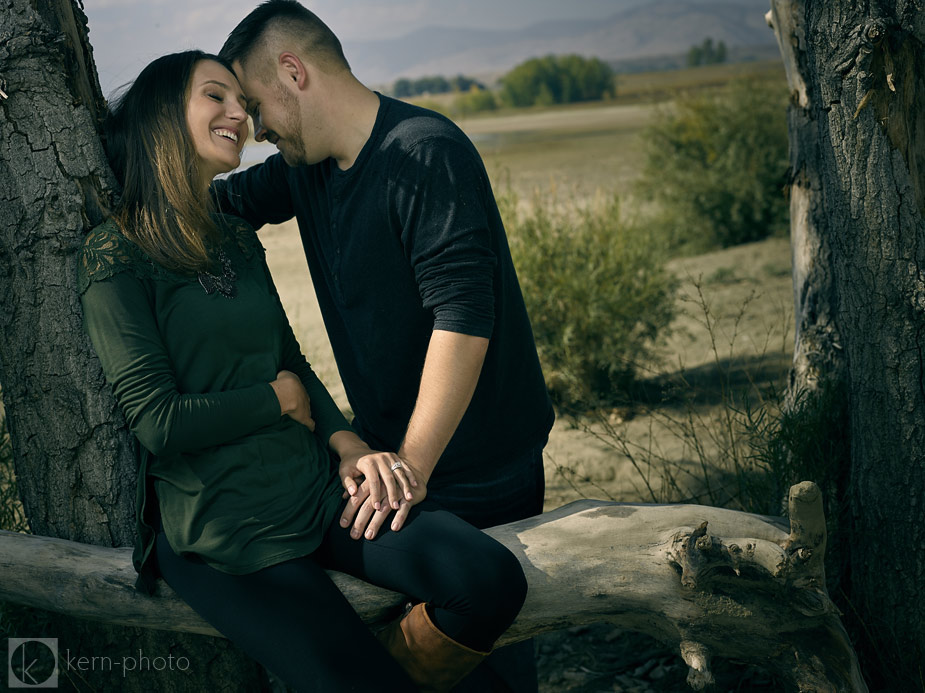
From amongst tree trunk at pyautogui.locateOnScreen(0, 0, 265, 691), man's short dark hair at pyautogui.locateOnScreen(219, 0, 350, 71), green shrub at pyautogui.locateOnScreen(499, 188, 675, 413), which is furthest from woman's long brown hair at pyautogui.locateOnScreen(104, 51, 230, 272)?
green shrub at pyautogui.locateOnScreen(499, 188, 675, 413)

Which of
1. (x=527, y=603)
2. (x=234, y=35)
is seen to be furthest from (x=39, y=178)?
(x=527, y=603)

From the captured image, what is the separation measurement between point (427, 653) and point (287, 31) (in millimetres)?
1686

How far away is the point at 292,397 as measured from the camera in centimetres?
208

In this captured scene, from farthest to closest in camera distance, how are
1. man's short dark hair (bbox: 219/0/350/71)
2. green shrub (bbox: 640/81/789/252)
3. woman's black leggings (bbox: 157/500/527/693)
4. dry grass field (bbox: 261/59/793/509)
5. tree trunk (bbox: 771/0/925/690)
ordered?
green shrub (bbox: 640/81/789/252), dry grass field (bbox: 261/59/793/509), man's short dark hair (bbox: 219/0/350/71), tree trunk (bbox: 771/0/925/690), woman's black leggings (bbox: 157/500/527/693)

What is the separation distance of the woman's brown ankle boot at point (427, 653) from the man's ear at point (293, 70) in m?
1.43

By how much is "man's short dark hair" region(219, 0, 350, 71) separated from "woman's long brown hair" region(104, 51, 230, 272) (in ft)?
0.83

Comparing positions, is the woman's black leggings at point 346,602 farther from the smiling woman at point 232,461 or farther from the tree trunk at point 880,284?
the tree trunk at point 880,284

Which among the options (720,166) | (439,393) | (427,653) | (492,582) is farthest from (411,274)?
(720,166)

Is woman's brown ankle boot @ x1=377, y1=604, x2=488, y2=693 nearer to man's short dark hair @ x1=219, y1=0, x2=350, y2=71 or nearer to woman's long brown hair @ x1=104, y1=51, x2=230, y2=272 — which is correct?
woman's long brown hair @ x1=104, y1=51, x2=230, y2=272

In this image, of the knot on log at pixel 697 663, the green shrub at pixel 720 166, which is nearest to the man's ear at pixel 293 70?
the knot on log at pixel 697 663

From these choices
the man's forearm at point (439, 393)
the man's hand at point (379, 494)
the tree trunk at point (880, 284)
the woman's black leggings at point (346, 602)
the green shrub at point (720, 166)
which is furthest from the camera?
the green shrub at point (720, 166)

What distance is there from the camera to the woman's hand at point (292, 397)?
2066 mm

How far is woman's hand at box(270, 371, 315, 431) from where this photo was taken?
2.07 m

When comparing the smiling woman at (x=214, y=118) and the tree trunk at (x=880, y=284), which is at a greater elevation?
the smiling woman at (x=214, y=118)
